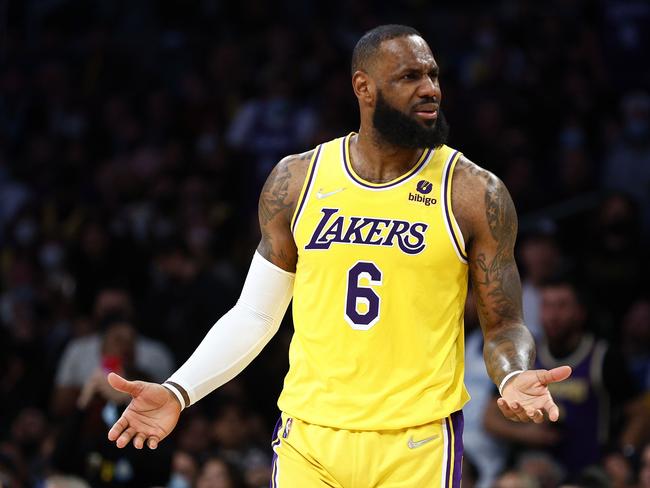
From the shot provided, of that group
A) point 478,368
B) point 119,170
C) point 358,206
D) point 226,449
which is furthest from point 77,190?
point 358,206

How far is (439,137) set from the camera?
15.4 feet

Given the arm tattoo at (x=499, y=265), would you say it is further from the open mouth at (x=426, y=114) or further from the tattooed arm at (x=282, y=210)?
the tattooed arm at (x=282, y=210)

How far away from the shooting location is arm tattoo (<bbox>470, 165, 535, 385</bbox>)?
4.51 m

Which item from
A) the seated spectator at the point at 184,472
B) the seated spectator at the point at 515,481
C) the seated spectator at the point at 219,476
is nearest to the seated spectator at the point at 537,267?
the seated spectator at the point at 515,481

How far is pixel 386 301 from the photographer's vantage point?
4.48 m

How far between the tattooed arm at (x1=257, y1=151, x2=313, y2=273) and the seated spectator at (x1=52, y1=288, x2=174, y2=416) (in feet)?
15.2

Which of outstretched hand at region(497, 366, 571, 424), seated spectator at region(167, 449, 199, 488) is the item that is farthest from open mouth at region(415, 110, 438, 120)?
seated spectator at region(167, 449, 199, 488)

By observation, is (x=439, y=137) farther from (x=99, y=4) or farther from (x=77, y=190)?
(x=99, y=4)

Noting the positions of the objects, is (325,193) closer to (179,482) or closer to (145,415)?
(145,415)

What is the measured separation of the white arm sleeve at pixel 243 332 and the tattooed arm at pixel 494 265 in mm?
727

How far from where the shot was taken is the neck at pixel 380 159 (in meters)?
4.73

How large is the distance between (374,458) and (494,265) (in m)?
0.81

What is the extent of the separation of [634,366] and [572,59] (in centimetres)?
355

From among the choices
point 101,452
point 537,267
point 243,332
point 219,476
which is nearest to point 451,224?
point 243,332
